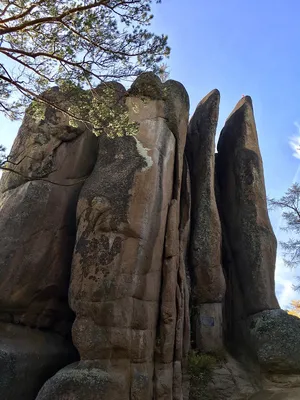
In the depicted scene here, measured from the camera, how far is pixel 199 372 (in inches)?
358

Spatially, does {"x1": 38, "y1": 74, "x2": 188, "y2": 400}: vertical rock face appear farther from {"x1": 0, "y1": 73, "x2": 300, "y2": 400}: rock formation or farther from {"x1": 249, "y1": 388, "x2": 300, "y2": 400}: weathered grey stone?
{"x1": 249, "y1": 388, "x2": 300, "y2": 400}: weathered grey stone

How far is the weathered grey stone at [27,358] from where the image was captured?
7.82 m

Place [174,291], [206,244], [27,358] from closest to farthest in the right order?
[27,358]
[174,291]
[206,244]

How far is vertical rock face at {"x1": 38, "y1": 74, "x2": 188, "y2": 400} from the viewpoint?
743 centimetres

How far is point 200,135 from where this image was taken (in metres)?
12.7

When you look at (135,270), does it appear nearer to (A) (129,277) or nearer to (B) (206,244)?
(A) (129,277)

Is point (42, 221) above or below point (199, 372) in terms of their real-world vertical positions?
above

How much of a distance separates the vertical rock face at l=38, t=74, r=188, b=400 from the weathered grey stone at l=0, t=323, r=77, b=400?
1057mm

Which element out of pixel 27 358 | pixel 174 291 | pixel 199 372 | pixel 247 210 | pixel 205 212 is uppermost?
pixel 247 210

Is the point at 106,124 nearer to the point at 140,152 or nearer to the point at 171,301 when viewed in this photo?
the point at 140,152

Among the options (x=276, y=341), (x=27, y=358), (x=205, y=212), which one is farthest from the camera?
(x=205, y=212)

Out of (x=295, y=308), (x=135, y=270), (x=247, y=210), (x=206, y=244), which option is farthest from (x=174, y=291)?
(x=295, y=308)

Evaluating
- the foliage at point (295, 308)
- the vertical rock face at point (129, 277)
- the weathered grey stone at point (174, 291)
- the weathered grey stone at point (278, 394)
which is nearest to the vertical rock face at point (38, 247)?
the vertical rock face at point (129, 277)

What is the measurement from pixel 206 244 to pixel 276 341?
296 centimetres
